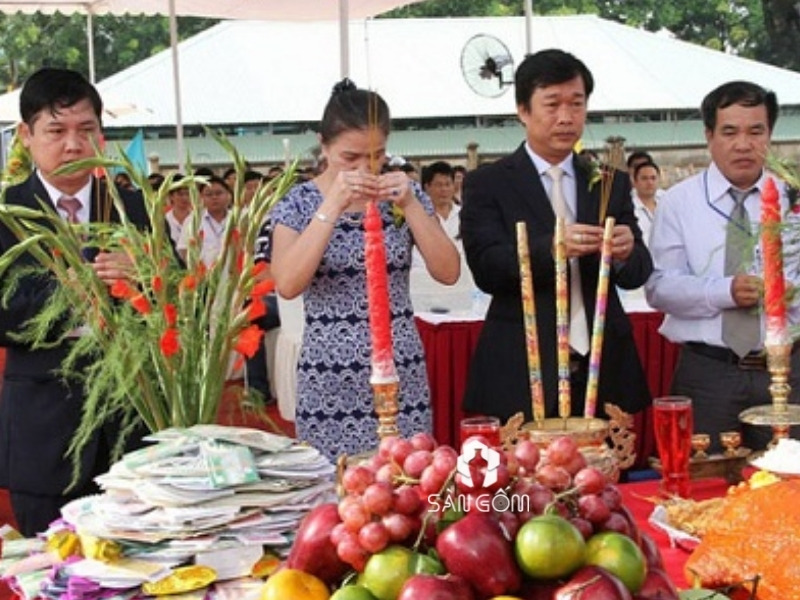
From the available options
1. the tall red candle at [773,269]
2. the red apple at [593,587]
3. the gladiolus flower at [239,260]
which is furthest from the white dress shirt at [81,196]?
the red apple at [593,587]

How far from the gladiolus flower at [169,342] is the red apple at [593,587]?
0.75 metres

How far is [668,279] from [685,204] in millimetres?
181

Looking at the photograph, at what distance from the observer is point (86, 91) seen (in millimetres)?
2059

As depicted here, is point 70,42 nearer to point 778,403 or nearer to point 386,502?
point 778,403

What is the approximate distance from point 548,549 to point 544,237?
1286 millimetres

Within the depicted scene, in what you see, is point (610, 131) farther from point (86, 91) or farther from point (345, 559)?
point (345, 559)

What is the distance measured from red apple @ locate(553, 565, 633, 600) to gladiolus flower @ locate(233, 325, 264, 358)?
735mm

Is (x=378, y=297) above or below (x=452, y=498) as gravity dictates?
above

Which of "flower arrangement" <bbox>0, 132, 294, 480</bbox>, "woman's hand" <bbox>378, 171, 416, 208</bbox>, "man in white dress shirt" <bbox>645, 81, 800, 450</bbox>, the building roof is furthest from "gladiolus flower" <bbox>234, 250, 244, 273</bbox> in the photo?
the building roof

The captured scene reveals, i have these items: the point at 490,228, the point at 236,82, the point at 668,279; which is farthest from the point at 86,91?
the point at 236,82

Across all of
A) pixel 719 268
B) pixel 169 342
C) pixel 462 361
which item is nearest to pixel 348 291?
pixel 169 342

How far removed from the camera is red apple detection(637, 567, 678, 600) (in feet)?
3.49

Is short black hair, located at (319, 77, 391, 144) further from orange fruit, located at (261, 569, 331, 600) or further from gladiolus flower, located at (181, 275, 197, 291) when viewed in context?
orange fruit, located at (261, 569, 331, 600)

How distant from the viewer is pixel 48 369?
6.68ft
